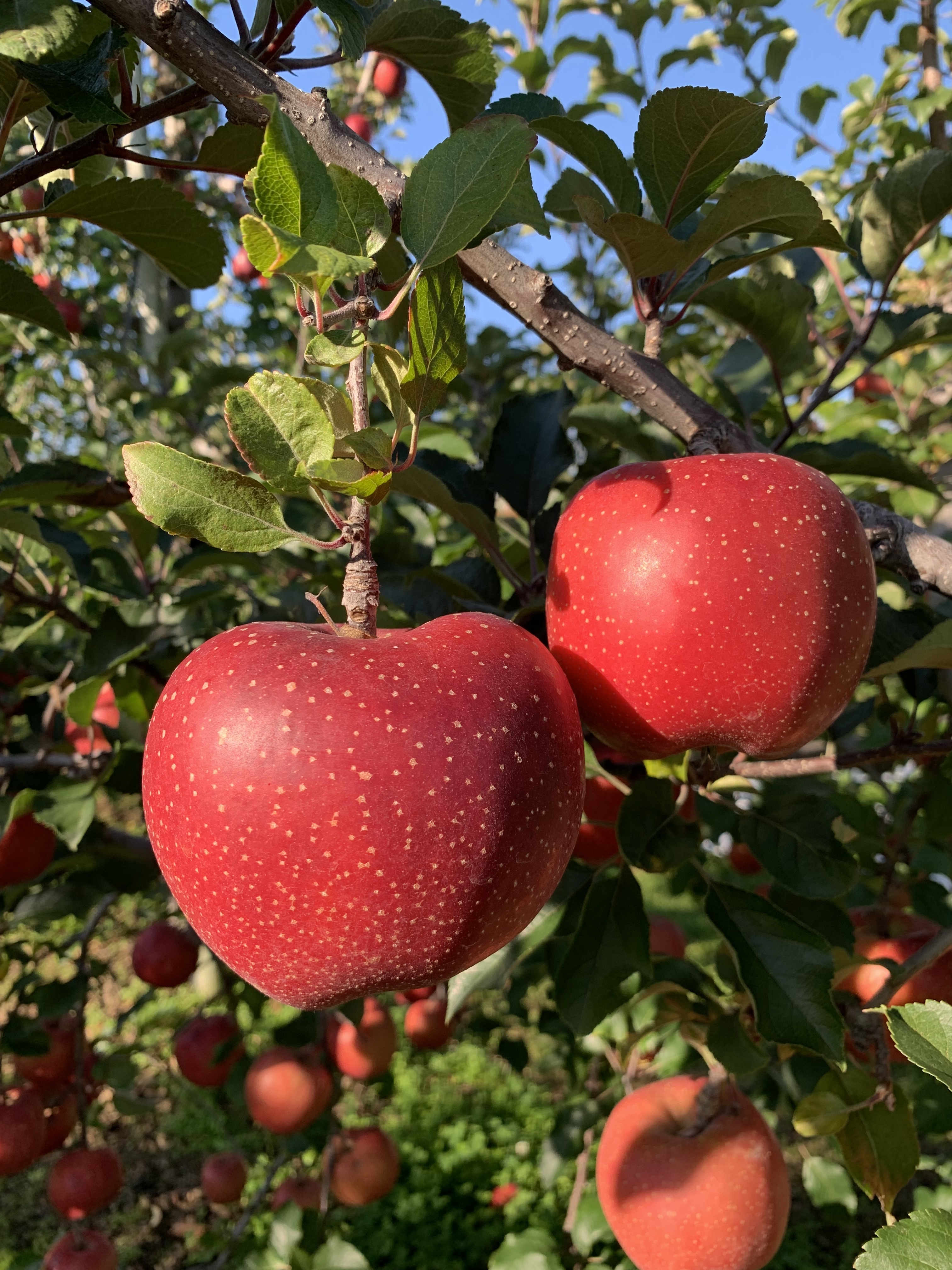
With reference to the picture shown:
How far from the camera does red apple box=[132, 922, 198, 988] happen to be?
81.0 inches

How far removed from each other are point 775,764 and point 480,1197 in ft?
7.82

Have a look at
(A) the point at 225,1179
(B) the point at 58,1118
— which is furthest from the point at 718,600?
(A) the point at 225,1179

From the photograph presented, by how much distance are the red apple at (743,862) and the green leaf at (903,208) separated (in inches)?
48.2

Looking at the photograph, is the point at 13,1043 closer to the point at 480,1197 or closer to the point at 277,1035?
the point at 277,1035

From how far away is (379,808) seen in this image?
0.56m

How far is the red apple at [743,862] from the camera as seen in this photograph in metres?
2.00

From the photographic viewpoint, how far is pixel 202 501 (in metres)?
0.58

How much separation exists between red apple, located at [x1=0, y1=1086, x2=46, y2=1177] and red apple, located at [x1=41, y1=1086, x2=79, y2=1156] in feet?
0.29

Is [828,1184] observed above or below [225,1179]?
above

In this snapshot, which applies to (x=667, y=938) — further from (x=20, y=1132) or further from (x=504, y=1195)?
(x=504, y=1195)

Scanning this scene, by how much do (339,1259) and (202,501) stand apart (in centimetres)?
160

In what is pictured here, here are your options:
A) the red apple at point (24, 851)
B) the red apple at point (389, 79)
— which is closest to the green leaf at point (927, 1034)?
the red apple at point (24, 851)

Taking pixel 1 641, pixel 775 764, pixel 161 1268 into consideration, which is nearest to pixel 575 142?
pixel 775 764

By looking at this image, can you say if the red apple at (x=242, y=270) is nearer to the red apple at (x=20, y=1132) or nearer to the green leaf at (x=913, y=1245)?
the red apple at (x=20, y=1132)
